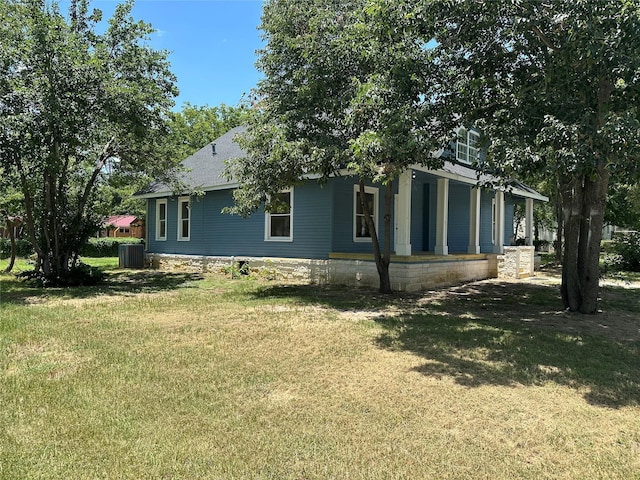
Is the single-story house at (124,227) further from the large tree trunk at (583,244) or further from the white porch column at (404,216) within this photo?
the large tree trunk at (583,244)

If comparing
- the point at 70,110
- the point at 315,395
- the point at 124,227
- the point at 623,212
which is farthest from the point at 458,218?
the point at 124,227

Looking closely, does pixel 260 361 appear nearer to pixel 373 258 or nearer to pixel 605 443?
pixel 605 443

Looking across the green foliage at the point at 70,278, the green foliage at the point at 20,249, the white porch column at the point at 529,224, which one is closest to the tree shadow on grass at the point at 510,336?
the green foliage at the point at 70,278

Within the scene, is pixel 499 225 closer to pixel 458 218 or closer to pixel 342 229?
pixel 458 218

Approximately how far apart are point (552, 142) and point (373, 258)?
647 cm

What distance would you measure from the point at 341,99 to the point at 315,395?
6.72m

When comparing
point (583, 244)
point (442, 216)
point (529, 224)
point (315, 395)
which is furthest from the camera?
point (529, 224)

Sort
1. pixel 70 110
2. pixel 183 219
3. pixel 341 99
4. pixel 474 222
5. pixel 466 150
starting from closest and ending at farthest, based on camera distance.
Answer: pixel 341 99, pixel 70 110, pixel 474 222, pixel 466 150, pixel 183 219

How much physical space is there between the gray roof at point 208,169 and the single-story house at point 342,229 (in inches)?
2.6

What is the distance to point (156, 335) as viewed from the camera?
6.51 m

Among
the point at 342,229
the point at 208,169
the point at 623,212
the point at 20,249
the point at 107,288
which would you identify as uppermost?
the point at 208,169

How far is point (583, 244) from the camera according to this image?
29.1ft

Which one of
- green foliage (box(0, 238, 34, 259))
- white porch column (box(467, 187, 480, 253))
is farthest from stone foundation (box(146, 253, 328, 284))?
green foliage (box(0, 238, 34, 259))

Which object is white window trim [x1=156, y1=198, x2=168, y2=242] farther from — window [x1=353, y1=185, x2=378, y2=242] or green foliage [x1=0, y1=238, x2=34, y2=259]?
green foliage [x1=0, y1=238, x2=34, y2=259]
